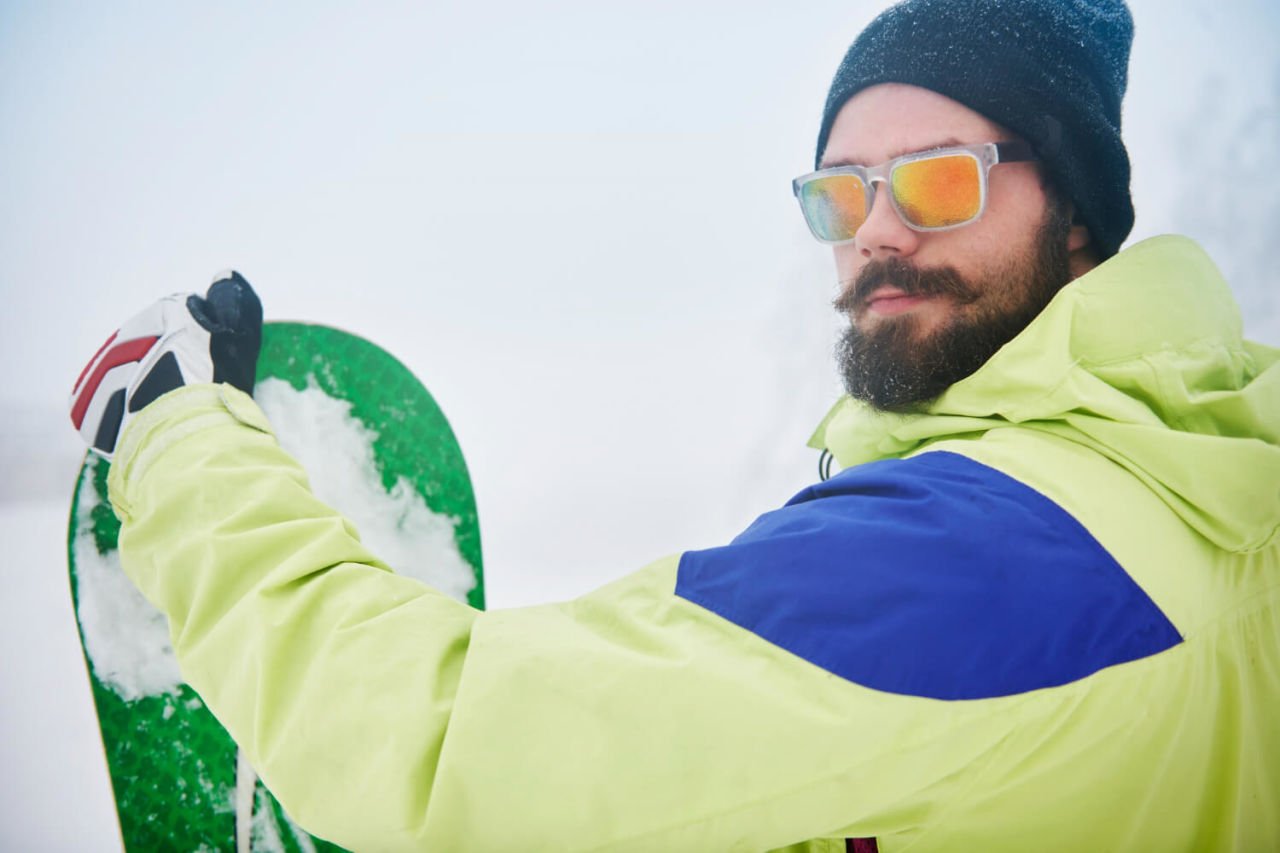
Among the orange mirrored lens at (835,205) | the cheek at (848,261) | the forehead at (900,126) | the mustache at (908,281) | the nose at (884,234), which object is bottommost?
the mustache at (908,281)

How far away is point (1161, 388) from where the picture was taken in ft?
2.55

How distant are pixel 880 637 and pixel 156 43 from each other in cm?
168

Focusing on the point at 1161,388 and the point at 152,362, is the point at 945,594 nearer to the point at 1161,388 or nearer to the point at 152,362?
the point at 1161,388

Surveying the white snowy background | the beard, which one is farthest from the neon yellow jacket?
the white snowy background

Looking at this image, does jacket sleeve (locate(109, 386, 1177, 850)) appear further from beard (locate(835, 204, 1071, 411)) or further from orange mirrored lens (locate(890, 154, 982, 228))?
orange mirrored lens (locate(890, 154, 982, 228))

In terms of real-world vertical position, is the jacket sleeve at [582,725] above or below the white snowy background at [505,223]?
below

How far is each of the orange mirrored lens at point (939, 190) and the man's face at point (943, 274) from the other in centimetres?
2

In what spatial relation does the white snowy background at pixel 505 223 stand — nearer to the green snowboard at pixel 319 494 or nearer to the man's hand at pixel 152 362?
the green snowboard at pixel 319 494

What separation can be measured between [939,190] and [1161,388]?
452 millimetres

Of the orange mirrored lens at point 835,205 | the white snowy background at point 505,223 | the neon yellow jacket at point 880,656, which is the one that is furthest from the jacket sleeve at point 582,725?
the white snowy background at point 505,223

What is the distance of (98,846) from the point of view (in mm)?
1333

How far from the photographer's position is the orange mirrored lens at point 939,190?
1.10 metres

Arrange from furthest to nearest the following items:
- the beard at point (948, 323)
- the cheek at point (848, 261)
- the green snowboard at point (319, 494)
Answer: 1. the green snowboard at point (319, 494)
2. the cheek at point (848, 261)
3. the beard at point (948, 323)

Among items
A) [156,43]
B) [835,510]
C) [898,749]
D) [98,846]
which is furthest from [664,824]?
[156,43]
